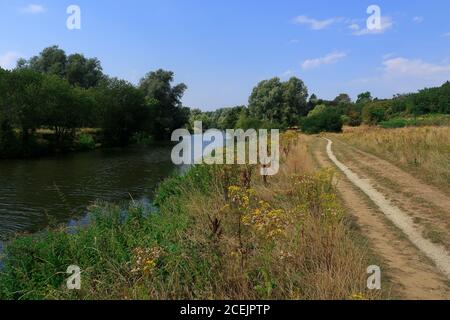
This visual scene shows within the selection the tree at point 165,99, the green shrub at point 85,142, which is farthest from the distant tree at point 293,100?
the green shrub at point 85,142

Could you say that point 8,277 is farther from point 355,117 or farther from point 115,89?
point 355,117

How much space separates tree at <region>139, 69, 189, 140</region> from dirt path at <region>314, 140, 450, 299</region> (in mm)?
71537

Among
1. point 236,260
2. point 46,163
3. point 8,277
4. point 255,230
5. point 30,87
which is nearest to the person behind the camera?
point 236,260

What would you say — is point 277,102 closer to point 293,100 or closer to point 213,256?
point 293,100

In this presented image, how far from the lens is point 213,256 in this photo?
594cm

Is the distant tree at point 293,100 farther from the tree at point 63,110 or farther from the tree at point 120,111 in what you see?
the tree at point 63,110

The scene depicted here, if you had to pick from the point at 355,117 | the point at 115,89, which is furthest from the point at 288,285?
the point at 355,117

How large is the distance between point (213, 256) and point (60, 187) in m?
19.1

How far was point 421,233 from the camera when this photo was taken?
790 cm

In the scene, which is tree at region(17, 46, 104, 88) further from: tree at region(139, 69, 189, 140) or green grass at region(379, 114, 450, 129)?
green grass at region(379, 114, 450, 129)

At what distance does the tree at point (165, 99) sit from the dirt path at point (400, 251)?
71537 millimetres

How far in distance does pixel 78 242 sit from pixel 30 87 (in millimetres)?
38738

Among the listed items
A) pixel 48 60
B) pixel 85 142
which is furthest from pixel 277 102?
pixel 48 60

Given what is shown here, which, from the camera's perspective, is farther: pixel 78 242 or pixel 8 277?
pixel 78 242
